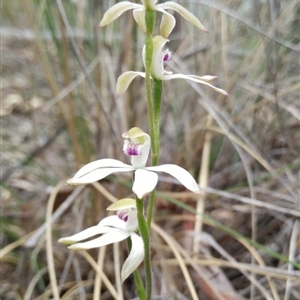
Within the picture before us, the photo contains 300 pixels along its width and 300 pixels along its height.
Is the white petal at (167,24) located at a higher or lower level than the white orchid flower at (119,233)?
higher

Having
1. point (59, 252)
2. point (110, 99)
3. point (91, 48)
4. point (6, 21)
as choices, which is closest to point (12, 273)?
point (59, 252)

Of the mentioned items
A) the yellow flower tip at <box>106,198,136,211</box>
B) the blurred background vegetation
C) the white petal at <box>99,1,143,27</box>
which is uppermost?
the white petal at <box>99,1,143,27</box>

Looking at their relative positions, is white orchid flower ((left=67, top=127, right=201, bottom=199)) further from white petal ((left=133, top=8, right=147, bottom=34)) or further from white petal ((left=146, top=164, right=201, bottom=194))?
white petal ((left=133, top=8, right=147, bottom=34))

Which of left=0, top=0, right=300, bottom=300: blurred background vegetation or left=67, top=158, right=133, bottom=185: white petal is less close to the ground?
left=67, top=158, right=133, bottom=185: white petal

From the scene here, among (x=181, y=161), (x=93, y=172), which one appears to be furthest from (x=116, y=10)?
(x=181, y=161)

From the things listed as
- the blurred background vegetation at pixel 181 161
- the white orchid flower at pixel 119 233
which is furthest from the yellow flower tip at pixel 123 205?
the blurred background vegetation at pixel 181 161

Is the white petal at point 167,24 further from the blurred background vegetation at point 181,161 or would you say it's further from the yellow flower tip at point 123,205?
the blurred background vegetation at point 181,161

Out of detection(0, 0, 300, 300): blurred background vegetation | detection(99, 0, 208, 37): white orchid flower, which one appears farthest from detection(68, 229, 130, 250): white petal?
detection(0, 0, 300, 300): blurred background vegetation

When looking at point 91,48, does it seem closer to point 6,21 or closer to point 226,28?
point 226,28
